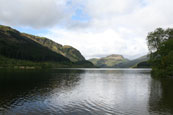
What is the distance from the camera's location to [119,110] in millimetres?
27094

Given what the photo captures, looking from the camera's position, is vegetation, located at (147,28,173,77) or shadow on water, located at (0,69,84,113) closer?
shadow on water, located at (0,69,84,113)

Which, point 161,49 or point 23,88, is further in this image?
point 161,49

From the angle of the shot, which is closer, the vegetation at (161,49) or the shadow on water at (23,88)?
the shadow on water at (23,88)

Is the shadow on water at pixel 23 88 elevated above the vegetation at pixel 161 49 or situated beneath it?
situated beneath

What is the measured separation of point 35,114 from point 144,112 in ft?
59.6

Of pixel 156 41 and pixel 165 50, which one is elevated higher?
pixel 156 41

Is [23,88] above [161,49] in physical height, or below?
below

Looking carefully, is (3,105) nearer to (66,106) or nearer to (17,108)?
(17,108)

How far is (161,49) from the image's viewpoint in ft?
322

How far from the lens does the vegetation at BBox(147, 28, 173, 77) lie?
90.8 meters

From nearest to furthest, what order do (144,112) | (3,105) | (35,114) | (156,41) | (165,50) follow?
(35,114), (144,112), (3,105), (165,50), (156,41)

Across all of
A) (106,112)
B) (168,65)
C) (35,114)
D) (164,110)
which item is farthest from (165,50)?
(35,114)

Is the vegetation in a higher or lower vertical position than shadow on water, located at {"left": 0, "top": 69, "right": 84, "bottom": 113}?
higher

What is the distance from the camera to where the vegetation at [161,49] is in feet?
298
